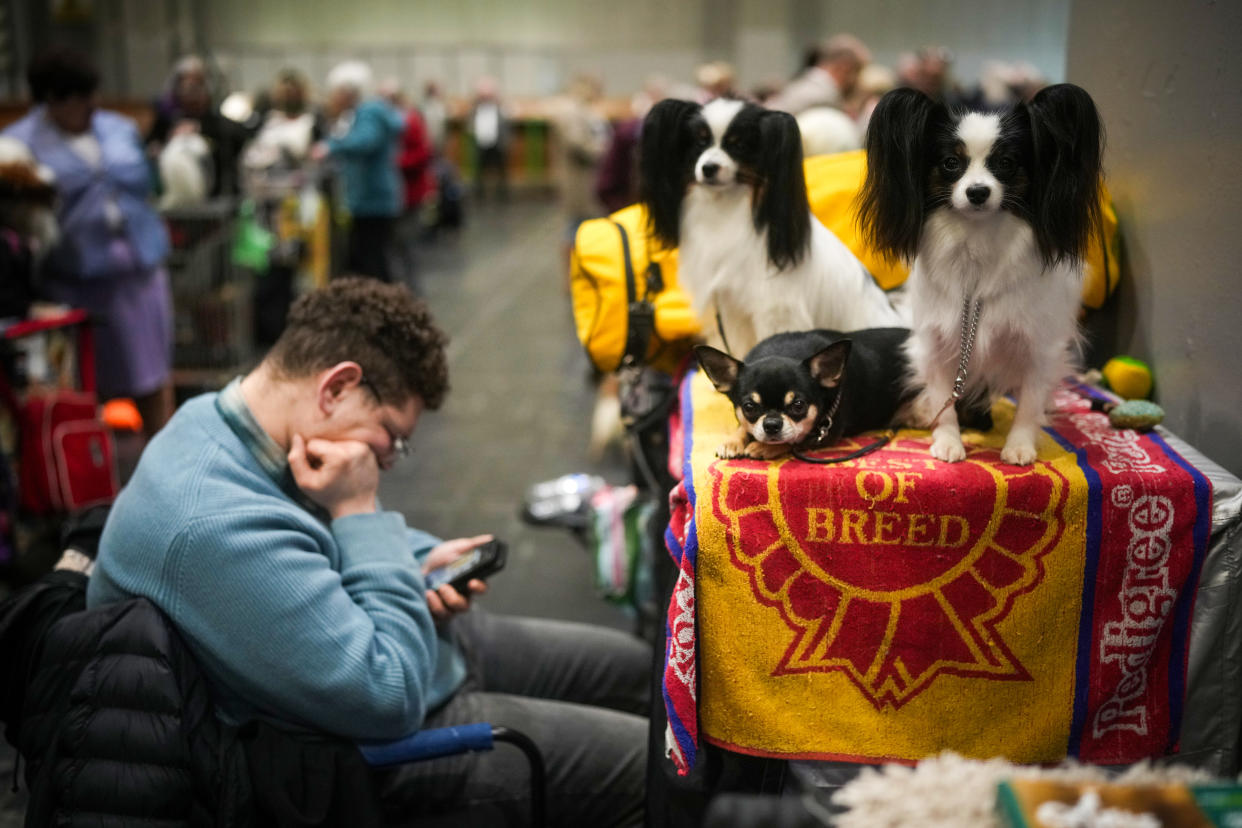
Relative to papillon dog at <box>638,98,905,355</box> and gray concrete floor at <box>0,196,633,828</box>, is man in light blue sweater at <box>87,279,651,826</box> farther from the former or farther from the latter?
gray concrete floor at <box>0,196,633,828</box>

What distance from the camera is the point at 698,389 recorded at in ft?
5.96

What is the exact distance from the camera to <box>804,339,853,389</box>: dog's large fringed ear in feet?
4.56

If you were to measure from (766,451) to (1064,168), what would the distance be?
51 cm

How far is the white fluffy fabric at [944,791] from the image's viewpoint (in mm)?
853

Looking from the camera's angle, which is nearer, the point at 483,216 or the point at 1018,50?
the point at 1018,50

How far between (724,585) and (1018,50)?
40.0 ft

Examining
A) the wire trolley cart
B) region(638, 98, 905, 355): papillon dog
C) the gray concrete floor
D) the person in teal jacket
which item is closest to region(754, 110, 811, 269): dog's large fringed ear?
region(638, 98, 905, 355): papillon dog

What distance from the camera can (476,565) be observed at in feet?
6.01

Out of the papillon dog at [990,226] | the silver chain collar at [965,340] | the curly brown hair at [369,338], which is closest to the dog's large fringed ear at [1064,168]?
the papillon dog at [990,226]

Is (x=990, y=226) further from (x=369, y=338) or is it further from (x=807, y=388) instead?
(x=369, y=338)

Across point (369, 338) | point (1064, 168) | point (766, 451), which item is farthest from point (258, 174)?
point (1064, 168)

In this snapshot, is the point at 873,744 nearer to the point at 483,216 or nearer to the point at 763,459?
the point at 763,459

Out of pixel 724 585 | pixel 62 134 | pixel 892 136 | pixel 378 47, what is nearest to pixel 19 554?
pixel 62 134

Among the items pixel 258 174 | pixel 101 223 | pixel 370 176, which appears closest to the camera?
pixel 101 223
